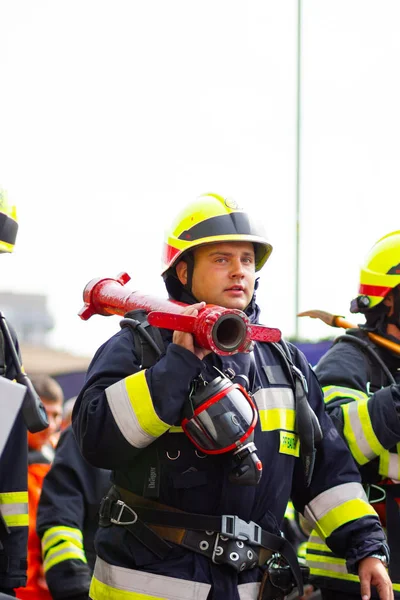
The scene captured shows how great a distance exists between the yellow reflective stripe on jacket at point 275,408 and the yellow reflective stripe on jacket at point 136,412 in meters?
0.53

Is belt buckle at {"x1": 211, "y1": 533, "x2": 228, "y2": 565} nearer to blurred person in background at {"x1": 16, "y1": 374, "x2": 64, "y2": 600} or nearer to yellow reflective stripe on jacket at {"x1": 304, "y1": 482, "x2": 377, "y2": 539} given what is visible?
yellow reflective stripe on jacket at {"x1": 304, "y1": 482, "x2": 377, "y2": 539}

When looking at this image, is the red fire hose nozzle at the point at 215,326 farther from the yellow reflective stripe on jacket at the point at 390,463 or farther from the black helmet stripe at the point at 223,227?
the yellow reflective stripe on jacket at the point at 390,463

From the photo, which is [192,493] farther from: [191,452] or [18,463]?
[18,463]

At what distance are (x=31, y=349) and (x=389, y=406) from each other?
15.7 meters

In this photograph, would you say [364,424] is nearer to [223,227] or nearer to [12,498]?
[223,227]

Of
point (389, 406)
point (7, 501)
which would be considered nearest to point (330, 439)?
A: point (389, 406)

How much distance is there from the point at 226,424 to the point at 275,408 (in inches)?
19.6

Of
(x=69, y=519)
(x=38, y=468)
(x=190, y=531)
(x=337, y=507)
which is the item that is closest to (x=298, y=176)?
(x=38, y=468)

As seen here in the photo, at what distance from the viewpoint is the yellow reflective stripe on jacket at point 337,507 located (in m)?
4.24

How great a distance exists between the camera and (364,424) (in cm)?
478

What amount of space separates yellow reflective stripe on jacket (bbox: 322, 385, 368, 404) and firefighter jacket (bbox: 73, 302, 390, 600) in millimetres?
743

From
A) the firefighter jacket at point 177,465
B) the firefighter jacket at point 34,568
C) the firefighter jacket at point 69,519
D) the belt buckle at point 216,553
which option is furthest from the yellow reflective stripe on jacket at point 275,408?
the firefighter jacket at point 34,568

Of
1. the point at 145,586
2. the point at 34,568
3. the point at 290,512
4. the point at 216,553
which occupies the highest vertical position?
the point at 216,553

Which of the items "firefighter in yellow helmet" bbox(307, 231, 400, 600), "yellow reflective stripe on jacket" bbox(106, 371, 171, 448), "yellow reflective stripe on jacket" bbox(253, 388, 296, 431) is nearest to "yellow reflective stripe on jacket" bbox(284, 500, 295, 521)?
"firefighter in yellow helmet" bbox(307, 231, 400, 600)
